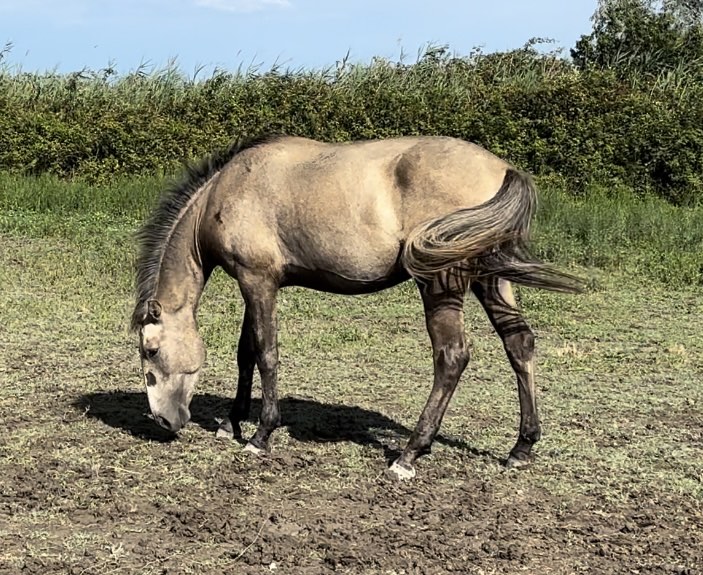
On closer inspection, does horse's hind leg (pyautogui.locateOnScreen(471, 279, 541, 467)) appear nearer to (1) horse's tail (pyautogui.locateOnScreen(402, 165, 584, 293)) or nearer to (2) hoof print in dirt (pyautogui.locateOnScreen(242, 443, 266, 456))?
(1) horse's tail (pyautogui.locateOnScreen(402, 165, 584, 293))

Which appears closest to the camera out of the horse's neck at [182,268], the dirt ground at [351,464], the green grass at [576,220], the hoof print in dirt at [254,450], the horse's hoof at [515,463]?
the dirt ground at [351,464]

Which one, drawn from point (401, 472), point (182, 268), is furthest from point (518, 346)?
point (182, 268)

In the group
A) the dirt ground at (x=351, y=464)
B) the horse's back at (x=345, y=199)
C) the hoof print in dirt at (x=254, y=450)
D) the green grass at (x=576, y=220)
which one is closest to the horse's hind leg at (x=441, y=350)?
the dirt ground at (x=351, y=464)

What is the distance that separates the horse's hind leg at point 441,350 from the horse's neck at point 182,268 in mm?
1256

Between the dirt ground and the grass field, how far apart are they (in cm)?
1

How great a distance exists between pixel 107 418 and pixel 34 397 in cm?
64

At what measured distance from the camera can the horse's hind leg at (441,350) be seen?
173 inches

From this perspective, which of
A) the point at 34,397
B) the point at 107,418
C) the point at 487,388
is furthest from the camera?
the point at 487,388

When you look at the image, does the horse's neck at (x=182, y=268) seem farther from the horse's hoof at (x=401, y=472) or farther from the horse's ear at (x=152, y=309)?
the horse's hoof at (x=401, y=472)

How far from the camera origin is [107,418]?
5.44 metres

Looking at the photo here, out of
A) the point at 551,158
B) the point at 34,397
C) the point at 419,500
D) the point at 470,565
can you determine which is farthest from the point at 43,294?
the point at 551,158

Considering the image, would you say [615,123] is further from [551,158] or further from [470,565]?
[470,565]

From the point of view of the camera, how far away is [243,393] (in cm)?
518

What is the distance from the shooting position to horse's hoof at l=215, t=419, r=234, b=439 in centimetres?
514
